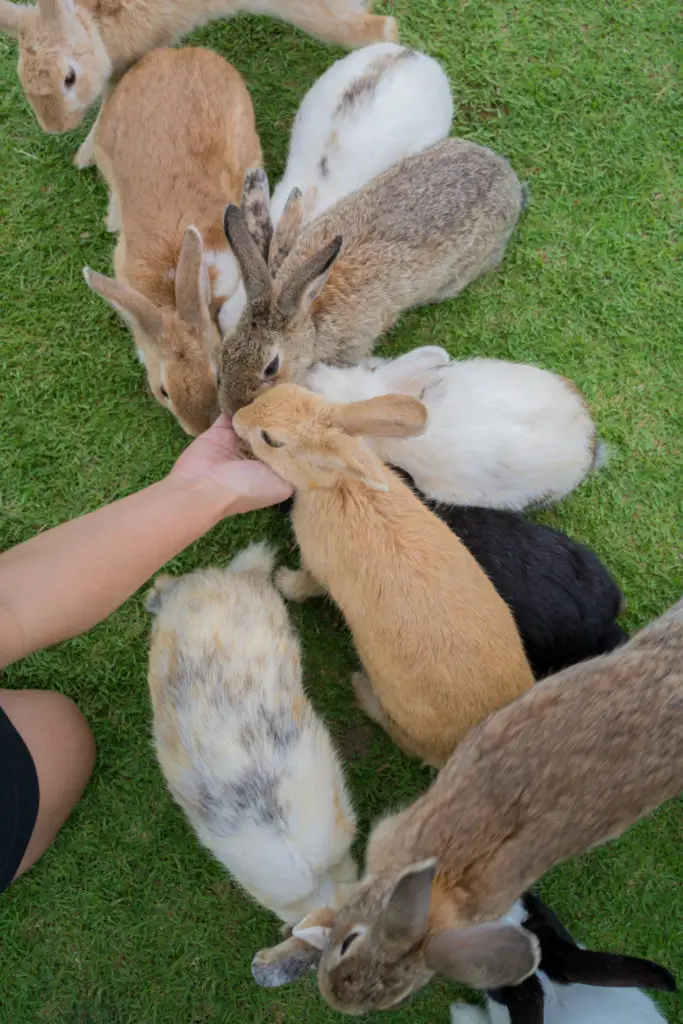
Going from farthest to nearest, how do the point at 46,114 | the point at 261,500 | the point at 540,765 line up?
the point at 46,114 < the point at 261,500 < the point at 540,765

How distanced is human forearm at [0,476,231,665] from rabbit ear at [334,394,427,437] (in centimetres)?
54

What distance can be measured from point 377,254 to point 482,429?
87 cm

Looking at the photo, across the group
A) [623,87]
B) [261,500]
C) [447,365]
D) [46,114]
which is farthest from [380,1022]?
[623,87]

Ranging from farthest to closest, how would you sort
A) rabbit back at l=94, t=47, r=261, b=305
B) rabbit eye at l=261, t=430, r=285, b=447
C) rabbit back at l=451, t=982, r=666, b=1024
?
rabbit back at l=94, t=47, r=261, b=305 < rabbit back at l=451, t=982, r=666, b=1024 < rabbit eye at l=261, t=430, r=285, b=447

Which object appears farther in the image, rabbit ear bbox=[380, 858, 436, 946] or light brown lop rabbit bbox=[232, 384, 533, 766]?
light brown lop rabbit bbox=[232, 384, 533, 766]

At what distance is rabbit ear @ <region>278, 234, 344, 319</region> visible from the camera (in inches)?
104

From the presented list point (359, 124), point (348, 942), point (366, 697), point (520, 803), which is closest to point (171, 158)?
point (359, 124)

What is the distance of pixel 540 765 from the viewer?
234cm

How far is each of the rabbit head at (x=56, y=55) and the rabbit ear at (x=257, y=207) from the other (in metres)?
0.94

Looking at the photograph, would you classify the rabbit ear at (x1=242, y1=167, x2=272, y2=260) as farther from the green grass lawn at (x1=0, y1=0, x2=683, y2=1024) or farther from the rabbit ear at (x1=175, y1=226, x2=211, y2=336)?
the green grass lawn at (x1=0, y1=0, x2=683, y2=1024)

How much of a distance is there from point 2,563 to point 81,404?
1.45 meters

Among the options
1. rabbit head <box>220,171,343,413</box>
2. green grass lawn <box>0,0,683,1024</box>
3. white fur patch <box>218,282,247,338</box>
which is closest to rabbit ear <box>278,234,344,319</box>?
rabbit head <box>220,171,343,413</box>

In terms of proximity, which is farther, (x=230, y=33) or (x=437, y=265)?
(x=230, y=33)

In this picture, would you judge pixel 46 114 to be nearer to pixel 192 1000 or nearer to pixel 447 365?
pixel 447 365
